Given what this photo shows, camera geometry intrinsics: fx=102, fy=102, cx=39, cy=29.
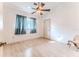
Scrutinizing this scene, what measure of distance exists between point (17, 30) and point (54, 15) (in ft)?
1.77

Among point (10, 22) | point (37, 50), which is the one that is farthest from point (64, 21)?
point (10, 22)

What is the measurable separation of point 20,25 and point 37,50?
0.40 metres

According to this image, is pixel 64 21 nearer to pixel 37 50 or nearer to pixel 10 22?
pixel 37 50

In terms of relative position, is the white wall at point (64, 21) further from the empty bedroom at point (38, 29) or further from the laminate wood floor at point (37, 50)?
the laminate wood floor at point (37, 50)

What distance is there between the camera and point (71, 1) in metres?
1.29

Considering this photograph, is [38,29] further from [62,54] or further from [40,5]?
[62,54]

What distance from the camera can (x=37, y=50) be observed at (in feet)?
4.35

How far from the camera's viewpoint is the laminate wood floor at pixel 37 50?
4.18 feet

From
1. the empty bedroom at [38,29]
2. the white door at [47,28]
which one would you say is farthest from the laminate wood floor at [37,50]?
the white door at [47,28]

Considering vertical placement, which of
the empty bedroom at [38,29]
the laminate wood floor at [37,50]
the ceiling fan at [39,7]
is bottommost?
the laminate wood floor at [37,50]

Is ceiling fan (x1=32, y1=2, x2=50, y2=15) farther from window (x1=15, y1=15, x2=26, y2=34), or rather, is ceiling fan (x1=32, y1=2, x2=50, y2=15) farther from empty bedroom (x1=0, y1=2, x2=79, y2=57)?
window (x1=15, y1=15, x2=26, y2=34)

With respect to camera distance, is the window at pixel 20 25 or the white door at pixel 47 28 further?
the white door at pixel 47 28

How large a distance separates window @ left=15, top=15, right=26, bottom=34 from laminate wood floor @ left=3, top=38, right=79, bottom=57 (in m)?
0.15

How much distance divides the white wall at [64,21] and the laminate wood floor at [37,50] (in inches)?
4.7
